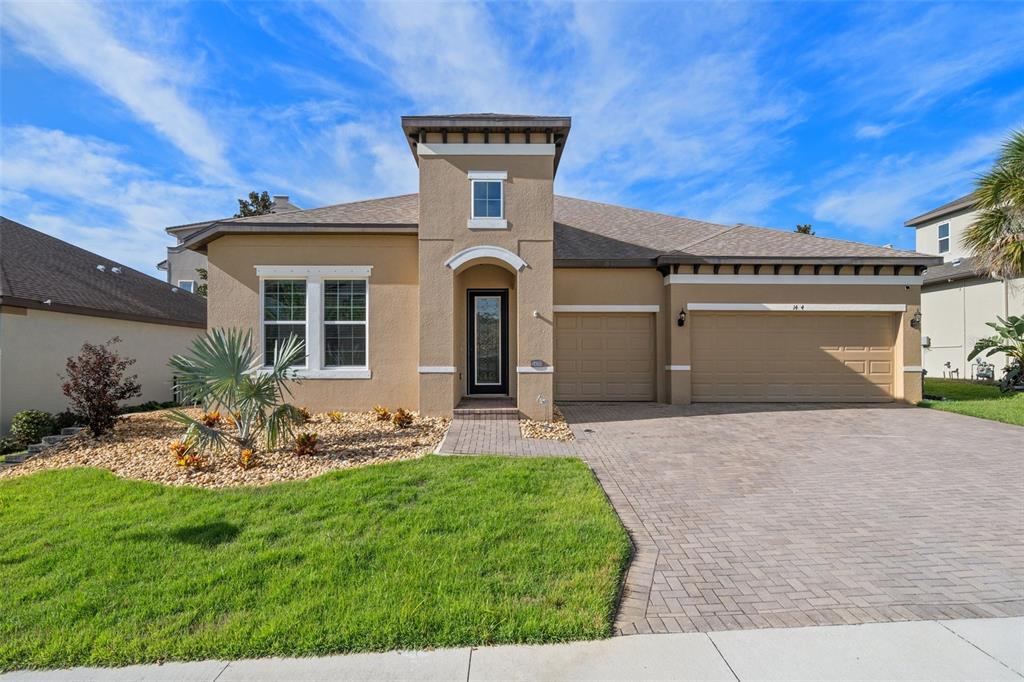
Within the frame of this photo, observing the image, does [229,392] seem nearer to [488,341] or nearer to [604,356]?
[488,341]

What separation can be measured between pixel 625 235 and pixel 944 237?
19233 mm

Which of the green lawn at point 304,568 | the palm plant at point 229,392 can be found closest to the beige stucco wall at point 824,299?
the green lawn at point 304,568

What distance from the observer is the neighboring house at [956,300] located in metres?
17.8

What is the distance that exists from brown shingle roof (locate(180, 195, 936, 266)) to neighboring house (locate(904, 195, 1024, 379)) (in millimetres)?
8277

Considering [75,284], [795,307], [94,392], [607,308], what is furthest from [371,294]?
[795,307]

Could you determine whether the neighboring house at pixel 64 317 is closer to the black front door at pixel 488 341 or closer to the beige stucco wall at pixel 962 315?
the black front door at pixel 488 341

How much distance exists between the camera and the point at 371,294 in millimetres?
10383

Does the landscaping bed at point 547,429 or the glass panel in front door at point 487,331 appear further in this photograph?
the glass panel in front door at point 487,331

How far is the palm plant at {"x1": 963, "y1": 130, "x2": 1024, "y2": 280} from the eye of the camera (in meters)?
11.9

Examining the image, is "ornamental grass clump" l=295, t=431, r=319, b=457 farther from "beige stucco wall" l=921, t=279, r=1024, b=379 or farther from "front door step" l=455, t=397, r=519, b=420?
"beige stucco wall" l=921, t=279, r=1024, b=379

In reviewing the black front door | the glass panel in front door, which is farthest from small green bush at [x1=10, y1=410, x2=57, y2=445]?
the glass panel in front door

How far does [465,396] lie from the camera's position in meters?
11.2

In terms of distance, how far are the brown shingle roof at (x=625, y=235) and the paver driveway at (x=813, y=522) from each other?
16.8 feet

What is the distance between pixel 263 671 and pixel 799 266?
13716 mm
